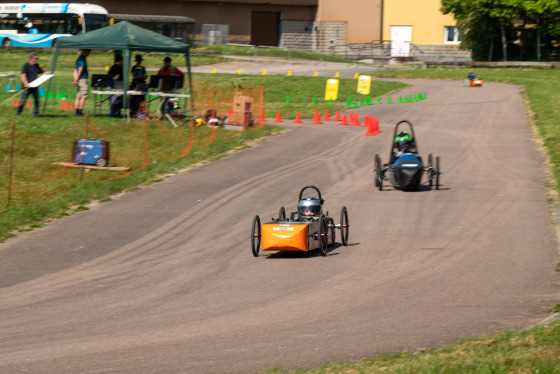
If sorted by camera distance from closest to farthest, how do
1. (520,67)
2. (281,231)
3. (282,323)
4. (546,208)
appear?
(282,323) → (281,231) → (546,208) → (520,67)

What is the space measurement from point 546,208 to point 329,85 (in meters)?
24.8

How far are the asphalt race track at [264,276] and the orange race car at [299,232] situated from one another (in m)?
0.25

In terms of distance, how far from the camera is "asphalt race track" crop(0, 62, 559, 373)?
344 inches

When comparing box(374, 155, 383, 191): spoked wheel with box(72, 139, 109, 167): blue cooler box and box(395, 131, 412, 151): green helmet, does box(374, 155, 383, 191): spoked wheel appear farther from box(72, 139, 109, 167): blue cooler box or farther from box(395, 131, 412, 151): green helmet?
box(72, 139, 109, 167): blue cooler box

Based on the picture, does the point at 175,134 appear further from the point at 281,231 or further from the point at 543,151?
the point at 281,231

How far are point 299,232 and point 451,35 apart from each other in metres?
67.6

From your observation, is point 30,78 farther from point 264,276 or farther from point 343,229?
point 264,276

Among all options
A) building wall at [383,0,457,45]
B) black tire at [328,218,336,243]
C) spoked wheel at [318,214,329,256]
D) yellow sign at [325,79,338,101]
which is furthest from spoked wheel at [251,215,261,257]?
building wall at [383,0,457,45]

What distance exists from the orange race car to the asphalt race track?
246 millimetres

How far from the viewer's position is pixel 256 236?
Result: 43.3ft

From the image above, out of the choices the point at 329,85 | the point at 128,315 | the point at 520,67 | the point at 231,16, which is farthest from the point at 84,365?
→ the point at 231,16

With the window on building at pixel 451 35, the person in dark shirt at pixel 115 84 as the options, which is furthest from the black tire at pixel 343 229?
the window on building at pixel 451 35

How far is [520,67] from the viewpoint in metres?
59.2

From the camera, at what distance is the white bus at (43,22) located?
5769 cm
